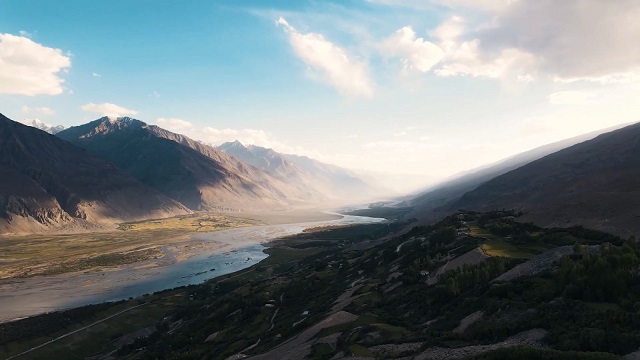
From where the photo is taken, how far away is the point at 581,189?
4724 inches

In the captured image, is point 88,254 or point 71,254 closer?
point 88,254

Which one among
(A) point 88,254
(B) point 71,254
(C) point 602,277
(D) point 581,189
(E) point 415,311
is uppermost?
(B) point 71,254

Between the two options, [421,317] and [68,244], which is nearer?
[421,317]

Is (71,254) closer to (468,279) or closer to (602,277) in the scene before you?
(468,279)

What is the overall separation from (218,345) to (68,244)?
174 m

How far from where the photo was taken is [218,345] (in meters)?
51.0

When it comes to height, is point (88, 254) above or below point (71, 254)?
below

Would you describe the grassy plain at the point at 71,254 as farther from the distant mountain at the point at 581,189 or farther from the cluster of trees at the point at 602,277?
the cluster of trees at the point at 602,277

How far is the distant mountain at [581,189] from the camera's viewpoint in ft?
264

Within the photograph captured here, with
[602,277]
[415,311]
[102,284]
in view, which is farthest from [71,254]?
[602,277]

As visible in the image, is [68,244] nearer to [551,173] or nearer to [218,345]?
[218,345]

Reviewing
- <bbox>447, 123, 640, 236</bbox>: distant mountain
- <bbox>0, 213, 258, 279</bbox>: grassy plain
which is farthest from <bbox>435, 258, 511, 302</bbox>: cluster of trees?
<bbox>0, 213, 258, 279</bbox>: grassy plain

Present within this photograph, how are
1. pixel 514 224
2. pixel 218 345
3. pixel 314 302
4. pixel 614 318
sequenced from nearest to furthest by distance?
pixel 614 318 < pixel 218 345 < pixel 314 302 < pixel 514 224

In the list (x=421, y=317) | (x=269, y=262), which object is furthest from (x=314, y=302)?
(x=269, y=262)
